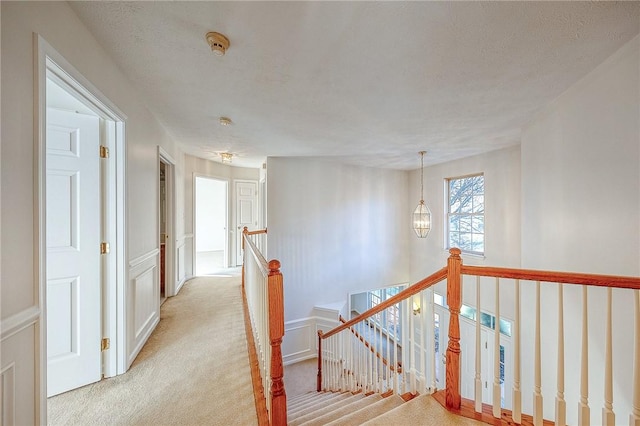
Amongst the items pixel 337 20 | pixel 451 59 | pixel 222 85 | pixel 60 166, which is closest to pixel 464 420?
pixel 451 59

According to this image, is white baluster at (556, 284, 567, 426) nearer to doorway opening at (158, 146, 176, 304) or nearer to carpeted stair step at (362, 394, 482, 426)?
carpeted stair step at (362, 394, 482, 426)

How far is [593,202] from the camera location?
174cm

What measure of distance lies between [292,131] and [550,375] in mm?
3584

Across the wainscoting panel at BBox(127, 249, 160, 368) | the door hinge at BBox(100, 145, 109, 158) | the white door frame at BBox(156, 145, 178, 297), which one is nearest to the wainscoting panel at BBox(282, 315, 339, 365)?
the white door frame at BBox(156, 145, 178, 297)

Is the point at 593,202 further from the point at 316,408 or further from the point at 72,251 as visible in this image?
the point at 72,251

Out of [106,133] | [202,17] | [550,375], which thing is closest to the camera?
[202,17]

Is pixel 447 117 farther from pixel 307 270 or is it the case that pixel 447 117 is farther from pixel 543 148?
pixel 307 270

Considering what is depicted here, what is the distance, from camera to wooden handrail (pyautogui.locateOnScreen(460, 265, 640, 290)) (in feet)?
3.52

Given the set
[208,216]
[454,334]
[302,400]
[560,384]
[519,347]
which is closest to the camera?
[560,384]

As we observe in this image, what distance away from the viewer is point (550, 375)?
2154 mm

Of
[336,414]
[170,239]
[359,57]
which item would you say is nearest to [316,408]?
[336,414]

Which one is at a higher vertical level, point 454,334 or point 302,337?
point 454,334

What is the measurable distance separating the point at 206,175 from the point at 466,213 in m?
5.15

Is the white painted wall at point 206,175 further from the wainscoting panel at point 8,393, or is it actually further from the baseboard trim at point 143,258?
the wainscoting panel at point 8,393
